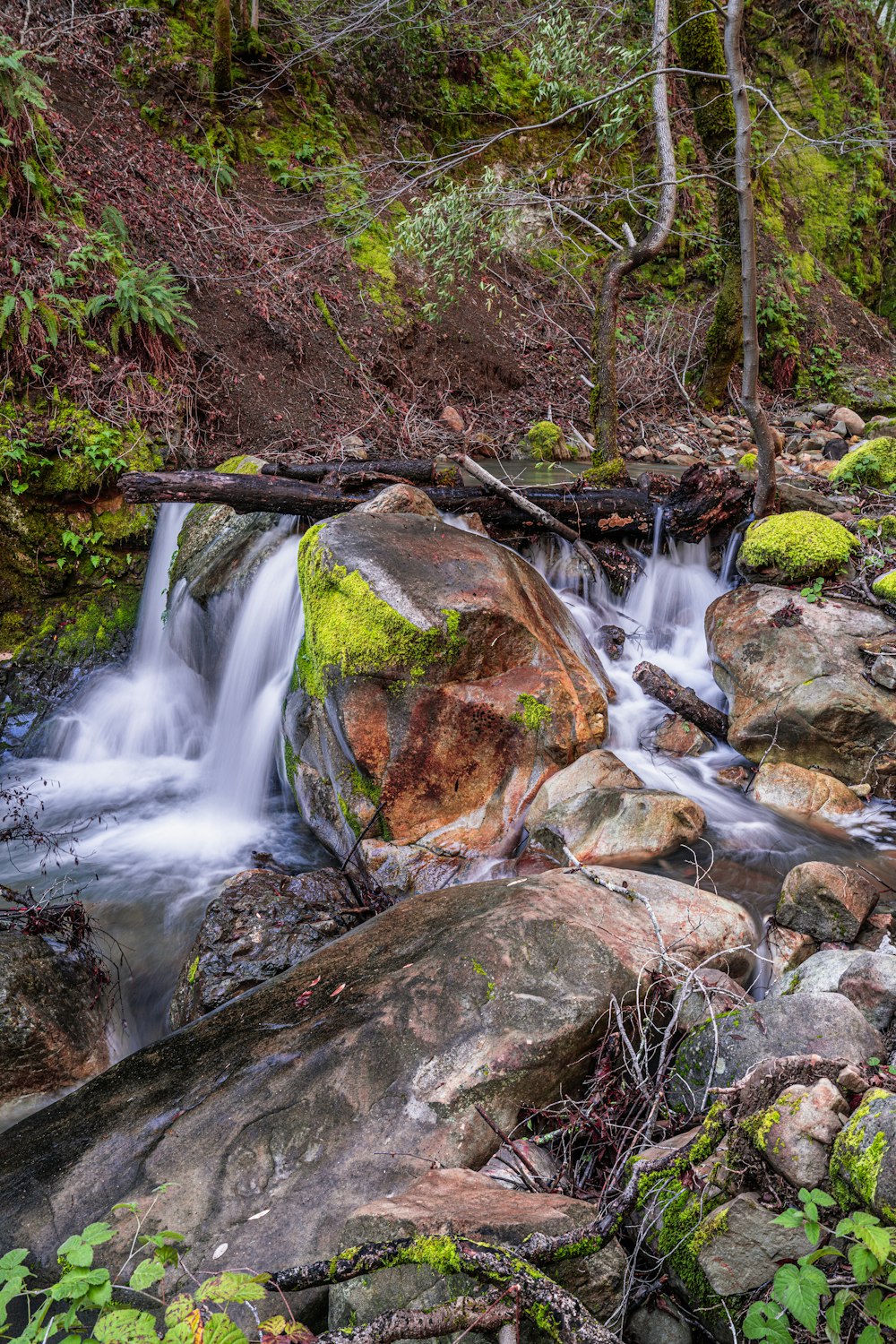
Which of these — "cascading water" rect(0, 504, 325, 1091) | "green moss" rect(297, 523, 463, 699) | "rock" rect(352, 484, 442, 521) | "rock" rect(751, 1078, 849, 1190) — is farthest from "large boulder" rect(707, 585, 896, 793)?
"rock" rect(751, 1078, 849, 1190)

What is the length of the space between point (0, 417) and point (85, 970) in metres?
5.99

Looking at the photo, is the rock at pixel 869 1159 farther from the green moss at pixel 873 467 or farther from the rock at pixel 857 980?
the green moss at pixel 873 467

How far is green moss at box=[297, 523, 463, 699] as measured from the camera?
487 cm

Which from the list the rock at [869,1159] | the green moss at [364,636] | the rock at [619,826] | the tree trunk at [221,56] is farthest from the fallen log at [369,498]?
the tree trunk at [221,56]

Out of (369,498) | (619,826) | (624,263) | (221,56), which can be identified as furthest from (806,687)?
(221,56)

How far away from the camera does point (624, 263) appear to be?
8312 millimetres

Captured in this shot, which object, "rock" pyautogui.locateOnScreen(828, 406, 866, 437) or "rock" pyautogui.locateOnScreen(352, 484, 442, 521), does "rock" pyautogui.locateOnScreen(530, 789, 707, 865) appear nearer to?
"rock" pyautogui.locateOnScreen(352, 484, 442, 521)

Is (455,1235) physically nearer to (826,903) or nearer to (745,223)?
(826,903)

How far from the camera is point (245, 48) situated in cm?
1262

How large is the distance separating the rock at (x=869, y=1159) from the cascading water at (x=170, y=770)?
12.2ft

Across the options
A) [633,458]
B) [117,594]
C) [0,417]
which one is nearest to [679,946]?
[117,594]

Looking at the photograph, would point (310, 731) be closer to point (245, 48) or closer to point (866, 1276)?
point (866, 1276)

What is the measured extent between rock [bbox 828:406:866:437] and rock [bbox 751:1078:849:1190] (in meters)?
12.8

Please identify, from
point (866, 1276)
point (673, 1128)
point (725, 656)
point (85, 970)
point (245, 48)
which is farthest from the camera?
point (245, 48)
